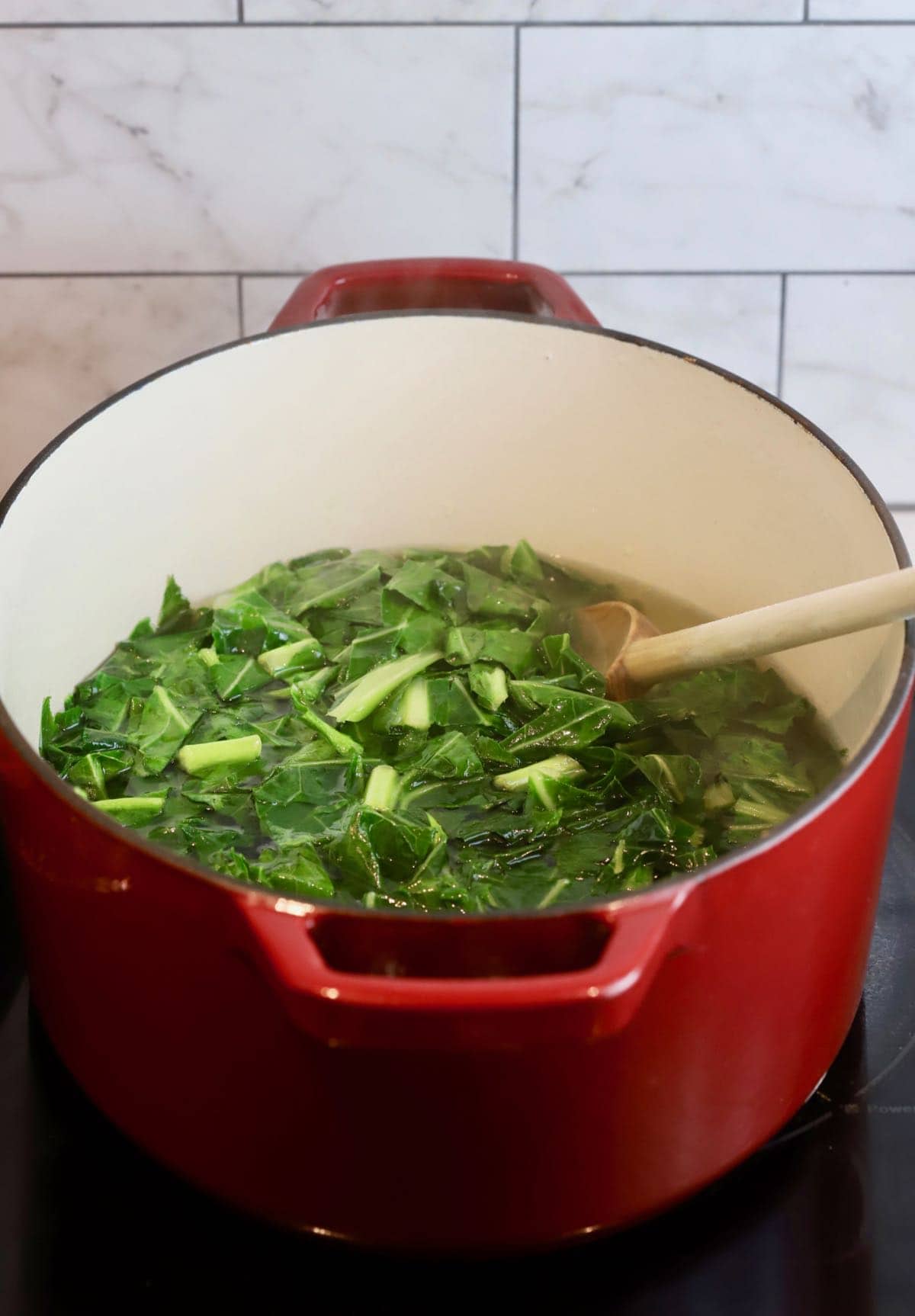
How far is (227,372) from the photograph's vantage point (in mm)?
1213

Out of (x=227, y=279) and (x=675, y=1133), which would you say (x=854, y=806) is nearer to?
(x=675, y=1133)

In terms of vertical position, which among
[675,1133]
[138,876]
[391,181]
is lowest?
[675,1133]

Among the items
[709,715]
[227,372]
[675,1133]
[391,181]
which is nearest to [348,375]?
[227,372]

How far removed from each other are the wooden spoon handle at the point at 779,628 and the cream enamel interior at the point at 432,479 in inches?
4.2

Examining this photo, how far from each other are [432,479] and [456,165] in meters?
0.39

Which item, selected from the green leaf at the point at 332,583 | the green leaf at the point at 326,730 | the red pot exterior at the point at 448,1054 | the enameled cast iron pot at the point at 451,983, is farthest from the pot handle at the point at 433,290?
the red pot exterior at the point at 448,1054

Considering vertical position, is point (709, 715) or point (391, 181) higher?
point (391, 181)

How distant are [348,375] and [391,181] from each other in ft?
1.09

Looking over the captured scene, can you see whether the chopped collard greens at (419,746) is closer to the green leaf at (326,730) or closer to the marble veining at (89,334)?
the green leaf at (326,730)

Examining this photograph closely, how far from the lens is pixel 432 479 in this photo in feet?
4.47

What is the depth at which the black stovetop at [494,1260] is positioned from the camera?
0.73 meters

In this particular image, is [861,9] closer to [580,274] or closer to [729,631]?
[580,274]

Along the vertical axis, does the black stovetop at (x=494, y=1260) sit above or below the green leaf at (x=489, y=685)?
below

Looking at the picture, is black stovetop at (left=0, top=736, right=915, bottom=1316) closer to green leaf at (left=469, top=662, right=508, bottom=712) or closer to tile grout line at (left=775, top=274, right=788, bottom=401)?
green leaf at (left=469, top=662, right=508, bottom=712)
